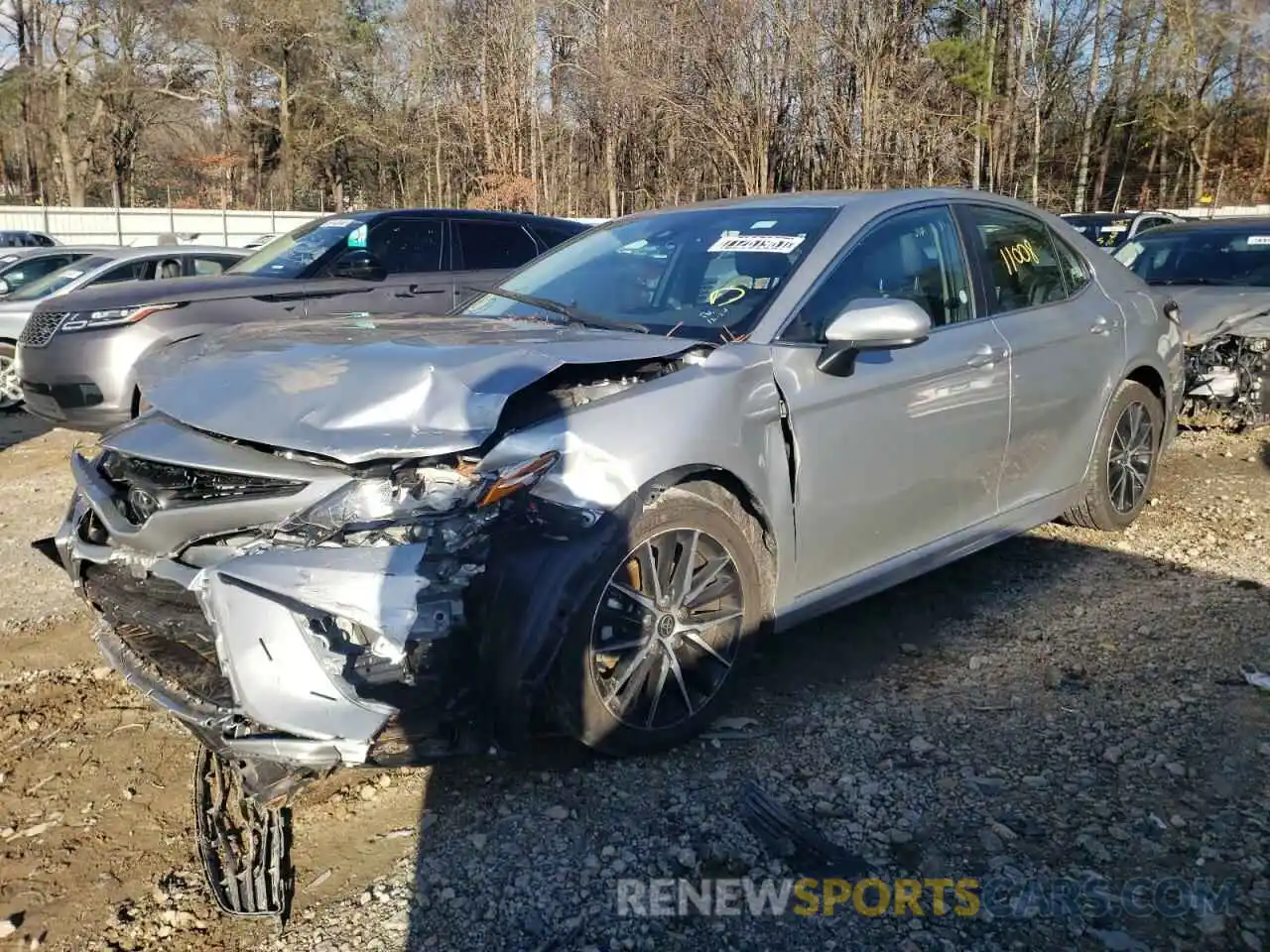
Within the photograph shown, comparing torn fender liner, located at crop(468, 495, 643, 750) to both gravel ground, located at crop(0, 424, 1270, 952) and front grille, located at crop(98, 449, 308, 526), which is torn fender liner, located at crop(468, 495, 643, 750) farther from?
front grille, located at crop(98, 449, 308, 526)

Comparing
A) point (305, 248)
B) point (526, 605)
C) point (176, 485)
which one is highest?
point (305, 248)

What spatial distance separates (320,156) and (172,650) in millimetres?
43891

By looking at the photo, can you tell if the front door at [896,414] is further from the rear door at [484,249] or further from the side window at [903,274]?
the rear door at [484,249]

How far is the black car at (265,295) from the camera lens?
7164 millimetres

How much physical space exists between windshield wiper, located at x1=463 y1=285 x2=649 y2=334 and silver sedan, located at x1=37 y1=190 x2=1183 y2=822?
0.02 meters

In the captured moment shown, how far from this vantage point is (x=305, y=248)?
809cm

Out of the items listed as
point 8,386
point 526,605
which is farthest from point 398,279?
point 526,605

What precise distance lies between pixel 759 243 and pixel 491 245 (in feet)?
17.0

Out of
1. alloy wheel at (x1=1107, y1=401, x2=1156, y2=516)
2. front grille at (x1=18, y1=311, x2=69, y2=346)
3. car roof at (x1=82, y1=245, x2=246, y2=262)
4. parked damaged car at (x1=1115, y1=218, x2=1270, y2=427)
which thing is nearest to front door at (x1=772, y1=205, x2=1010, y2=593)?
alloy wheel at (x1=1107, y1=401, x2=1156, y2=516)

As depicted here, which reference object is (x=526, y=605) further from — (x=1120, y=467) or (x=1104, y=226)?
(x=1104, y=226)

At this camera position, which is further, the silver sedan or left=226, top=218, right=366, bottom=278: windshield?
left=226, top=218, right=366, bottom=278: windshield

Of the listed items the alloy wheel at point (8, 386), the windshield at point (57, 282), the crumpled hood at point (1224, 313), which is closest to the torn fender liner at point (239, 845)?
the crumpled hood at point (1224, 313)

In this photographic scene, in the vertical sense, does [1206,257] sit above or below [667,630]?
above

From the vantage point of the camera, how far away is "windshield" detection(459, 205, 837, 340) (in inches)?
144
